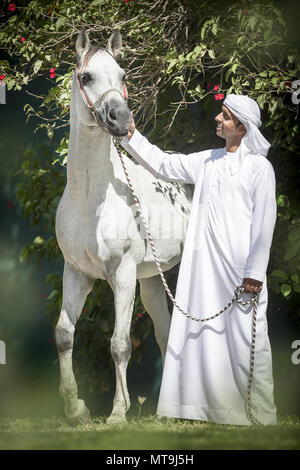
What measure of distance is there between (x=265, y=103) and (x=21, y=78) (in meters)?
1.95

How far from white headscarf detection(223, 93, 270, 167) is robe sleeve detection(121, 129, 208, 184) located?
0.35 meters

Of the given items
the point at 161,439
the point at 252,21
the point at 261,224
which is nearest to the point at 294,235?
the point at 261,224

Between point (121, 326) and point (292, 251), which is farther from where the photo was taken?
point (292, 251)

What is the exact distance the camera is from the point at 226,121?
16.9ft

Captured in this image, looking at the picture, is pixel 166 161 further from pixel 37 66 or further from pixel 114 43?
pixel 37 66

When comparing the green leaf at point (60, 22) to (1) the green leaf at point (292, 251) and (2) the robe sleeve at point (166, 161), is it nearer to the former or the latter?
(2) the robe sleeve at point (166, 161)

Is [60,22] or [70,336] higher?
[60,22]

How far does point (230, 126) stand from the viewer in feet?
16.8

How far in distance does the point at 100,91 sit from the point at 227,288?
138 centimetres

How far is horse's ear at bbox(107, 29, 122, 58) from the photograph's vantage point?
5.13 meters

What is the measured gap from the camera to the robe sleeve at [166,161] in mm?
5352

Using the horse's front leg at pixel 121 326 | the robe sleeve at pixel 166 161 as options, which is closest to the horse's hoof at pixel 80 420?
the horse's front leg at pixel 121 326

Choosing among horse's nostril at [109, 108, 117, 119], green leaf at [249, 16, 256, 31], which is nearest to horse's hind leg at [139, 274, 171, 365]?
horse's nostril at [109, 108, 117, 119]

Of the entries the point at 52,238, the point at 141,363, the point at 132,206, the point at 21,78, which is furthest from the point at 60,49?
the point at 141,363
